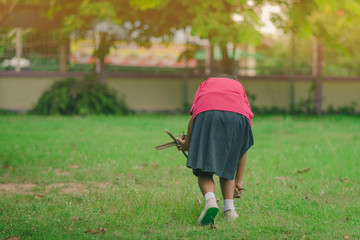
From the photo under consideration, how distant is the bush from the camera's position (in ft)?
50.9

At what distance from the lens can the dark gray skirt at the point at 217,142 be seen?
14.2ft

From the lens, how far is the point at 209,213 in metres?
4.18

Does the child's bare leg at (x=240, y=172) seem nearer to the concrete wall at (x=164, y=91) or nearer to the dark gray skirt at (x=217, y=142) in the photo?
the dark gray skirt at (x=217, y=142)

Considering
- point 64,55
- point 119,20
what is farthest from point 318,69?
point 64,55

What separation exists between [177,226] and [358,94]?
1614 cm

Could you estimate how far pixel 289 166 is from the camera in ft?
24.8

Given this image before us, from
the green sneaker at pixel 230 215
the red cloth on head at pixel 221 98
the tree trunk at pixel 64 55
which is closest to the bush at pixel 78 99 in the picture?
the tree trunk at pixel 64 55

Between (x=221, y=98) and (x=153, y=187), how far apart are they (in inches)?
82.4

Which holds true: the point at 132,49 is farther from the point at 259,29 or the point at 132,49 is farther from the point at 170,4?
the point at 259,29

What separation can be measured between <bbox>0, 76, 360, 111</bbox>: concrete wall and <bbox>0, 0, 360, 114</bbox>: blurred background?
0.03 meters

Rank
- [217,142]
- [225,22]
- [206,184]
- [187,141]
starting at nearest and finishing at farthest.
Result: [217,142] < [206,184] < [187,141] < [225,22]

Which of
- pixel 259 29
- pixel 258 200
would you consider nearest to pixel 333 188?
pixel 258 200

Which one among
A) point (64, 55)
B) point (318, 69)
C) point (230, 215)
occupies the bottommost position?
point (230, 215)

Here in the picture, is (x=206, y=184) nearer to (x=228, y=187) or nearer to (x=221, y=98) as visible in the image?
(x=228, y=187)
